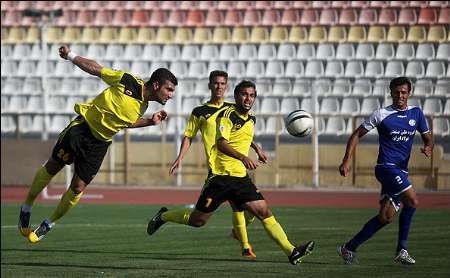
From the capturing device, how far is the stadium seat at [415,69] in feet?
92.1

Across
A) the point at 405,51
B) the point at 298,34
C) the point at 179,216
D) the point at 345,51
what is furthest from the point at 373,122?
the point at 298,34

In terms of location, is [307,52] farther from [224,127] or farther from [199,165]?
[224,127]

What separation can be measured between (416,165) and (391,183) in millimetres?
14914

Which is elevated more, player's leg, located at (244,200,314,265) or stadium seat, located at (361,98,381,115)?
stadium seat, located at (361,98,381,115)

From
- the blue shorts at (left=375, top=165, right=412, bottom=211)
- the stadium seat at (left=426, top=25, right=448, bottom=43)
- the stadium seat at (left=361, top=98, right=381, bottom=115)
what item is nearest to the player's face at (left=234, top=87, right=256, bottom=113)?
the blue shorts at (left=375, top=165, right=412, bottom=211)

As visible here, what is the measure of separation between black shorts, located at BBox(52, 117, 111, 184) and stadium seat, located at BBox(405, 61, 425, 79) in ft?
54.7

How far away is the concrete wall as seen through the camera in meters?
26.8

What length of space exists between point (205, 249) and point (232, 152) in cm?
296

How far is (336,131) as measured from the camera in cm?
2866

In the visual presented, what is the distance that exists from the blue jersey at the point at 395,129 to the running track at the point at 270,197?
10267 mm

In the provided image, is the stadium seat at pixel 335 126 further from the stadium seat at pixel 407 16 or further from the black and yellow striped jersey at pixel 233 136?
the black and yellow striped jersey at pixel 233 136

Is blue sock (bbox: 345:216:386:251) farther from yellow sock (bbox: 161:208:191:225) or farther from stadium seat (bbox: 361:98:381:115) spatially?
stadium seat (bbox: 361:98:381:115)

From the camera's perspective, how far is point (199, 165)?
94.8 feet

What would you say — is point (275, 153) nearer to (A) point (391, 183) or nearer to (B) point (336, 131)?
(B) point (336, 131)
